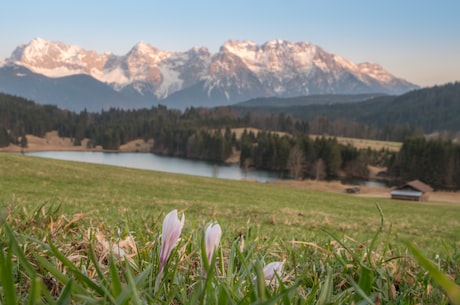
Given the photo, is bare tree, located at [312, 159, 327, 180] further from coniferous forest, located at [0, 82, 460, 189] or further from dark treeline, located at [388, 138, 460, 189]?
dark treeline, located at [388, 138, 460, 189]

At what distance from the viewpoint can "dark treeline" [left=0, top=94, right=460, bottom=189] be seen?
10200cm

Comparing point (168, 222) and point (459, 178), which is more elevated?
point (168, 222)

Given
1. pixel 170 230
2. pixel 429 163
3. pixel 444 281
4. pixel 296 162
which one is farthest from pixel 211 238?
pixel 429 163

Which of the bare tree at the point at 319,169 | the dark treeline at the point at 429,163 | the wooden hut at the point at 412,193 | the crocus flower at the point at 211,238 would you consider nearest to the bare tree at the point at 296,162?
the bare tree at the point at 319,169

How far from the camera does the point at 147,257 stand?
54.1 inches

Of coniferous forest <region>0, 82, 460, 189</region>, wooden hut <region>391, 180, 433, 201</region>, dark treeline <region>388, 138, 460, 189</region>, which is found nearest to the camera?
wooden hut <region>391, 180, 433, 201</region>

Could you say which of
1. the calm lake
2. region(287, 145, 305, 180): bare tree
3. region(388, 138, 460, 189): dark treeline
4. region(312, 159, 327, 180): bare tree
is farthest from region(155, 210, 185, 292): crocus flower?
region(388, 138, 460, 189): dark treeline

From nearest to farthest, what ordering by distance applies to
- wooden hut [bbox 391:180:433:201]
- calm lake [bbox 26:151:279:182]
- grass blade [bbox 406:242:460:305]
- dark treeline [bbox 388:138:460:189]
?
grass blade [bbox 406:242:460:305]
wooden hut [bbox 391:180:433:201]
calm lake [bbox 26:151:279:182]
dark treeline [bbox 388:138:460:189]

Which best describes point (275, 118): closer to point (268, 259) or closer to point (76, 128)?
point (76, 128)

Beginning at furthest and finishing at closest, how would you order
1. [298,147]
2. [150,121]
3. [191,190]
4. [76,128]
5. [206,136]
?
[150,121]
[76,128]
[206,136]
[298,147]
[191,190]

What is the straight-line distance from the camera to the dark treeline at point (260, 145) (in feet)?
335

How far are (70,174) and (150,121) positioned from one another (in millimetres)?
169044

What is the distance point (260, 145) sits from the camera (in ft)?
407

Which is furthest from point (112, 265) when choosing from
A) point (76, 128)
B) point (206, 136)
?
point (76, 128)
